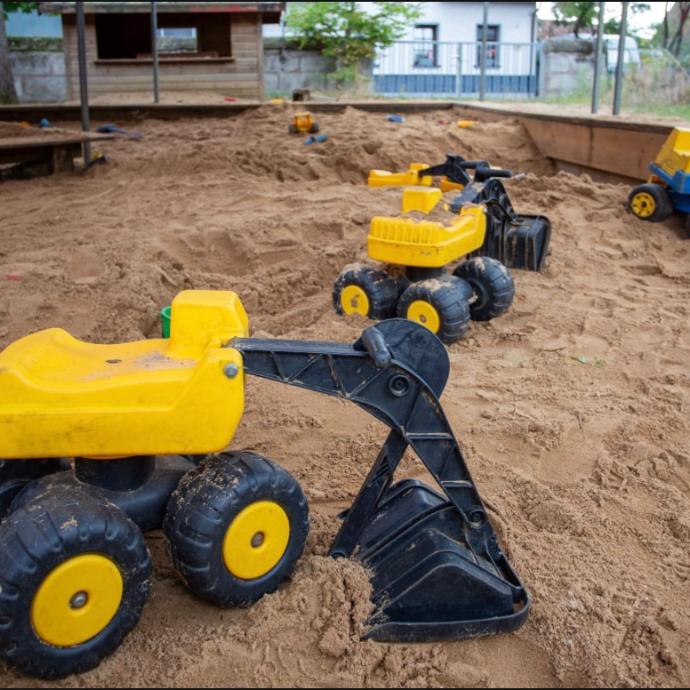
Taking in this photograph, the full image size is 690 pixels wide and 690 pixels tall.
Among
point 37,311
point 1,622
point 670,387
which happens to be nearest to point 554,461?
point 670,387

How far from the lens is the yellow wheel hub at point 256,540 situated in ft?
5.37

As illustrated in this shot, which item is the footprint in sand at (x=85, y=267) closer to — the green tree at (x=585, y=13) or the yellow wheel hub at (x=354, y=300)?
the yellow wheel hub at (x=354, y=300)

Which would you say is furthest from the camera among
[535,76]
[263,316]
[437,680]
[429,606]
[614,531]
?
[535,76]

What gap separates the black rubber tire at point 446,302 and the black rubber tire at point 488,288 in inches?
6.0

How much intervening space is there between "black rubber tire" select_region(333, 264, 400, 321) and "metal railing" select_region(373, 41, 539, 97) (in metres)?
18.4

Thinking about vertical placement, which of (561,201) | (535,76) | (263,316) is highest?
(535,76)

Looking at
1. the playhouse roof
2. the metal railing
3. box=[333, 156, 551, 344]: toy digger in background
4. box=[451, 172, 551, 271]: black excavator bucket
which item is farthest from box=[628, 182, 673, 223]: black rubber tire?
the metal railing

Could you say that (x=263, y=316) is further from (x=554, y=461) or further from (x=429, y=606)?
(x=429, y=606)

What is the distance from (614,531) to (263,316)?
8.15 ft

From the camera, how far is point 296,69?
19281 mm

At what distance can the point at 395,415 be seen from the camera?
1.70m

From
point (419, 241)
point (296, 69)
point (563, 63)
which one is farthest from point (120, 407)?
point (563, 63)

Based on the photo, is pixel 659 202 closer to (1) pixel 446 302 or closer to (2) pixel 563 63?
(1) pixel 446 302

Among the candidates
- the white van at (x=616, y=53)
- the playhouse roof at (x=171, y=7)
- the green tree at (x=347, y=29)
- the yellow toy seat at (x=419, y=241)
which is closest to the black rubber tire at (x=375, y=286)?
the yellow toy seat at (x=419, y=241)
